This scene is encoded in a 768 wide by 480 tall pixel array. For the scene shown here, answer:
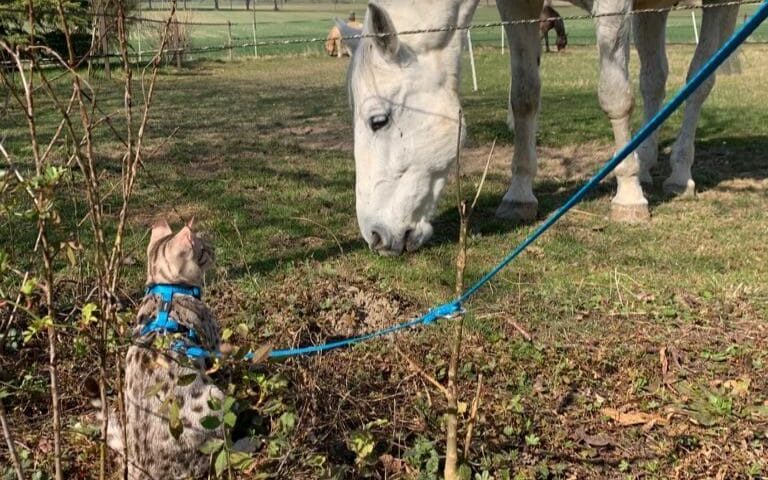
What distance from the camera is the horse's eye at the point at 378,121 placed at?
4.28m

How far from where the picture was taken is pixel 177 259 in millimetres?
2506

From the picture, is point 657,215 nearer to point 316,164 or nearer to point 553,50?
point 316,164

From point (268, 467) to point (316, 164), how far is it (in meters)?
5.63

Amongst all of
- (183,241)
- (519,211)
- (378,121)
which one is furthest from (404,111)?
(183,241)

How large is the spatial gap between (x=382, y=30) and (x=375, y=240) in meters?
1.29

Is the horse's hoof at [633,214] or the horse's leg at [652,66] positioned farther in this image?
the horse's leg at [652,66]

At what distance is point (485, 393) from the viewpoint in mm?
3018

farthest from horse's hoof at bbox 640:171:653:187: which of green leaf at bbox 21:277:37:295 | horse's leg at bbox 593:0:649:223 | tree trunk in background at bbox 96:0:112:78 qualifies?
green leaf at bbox 21:277:37:295

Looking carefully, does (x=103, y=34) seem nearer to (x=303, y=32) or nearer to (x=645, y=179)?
(x=645, y=179)

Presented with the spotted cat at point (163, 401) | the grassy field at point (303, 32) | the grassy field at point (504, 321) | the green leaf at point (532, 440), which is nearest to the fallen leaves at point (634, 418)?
the grassy field at point (504, 321)

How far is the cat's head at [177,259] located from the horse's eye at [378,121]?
6.27 ft

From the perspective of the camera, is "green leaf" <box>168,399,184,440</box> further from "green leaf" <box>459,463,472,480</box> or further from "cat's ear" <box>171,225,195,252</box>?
"green leaf" <box>459,463,472,480</box>

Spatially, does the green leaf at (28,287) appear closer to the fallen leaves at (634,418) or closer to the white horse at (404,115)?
the fallen leaves at (634,418)

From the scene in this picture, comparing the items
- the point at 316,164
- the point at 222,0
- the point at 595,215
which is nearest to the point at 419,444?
the point at 595,215
